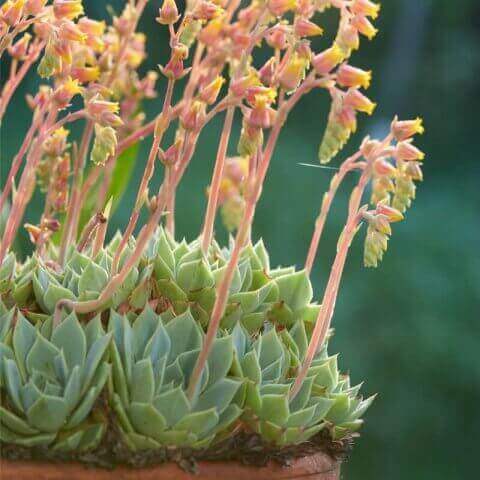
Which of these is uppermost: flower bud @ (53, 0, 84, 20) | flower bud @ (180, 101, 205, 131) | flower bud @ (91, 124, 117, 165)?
flower bud @ (53, 0, 84, 20)

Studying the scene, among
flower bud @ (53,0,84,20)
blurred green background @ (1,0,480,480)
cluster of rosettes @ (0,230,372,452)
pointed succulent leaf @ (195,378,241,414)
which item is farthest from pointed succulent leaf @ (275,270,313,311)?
blurred green background @ (1,0,480,480)

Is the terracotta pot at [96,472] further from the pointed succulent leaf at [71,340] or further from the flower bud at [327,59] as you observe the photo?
the flower bud at [327,59]

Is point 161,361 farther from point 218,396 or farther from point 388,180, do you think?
point 388,180

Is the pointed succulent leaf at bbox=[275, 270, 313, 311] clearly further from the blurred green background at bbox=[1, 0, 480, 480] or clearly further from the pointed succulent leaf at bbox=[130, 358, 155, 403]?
the blurred green background at bbox=[1, 0, 480, 480]

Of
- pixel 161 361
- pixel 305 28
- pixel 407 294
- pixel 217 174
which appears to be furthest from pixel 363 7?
pixel 407 294

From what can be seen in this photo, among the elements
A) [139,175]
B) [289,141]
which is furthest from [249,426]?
[139,175]
